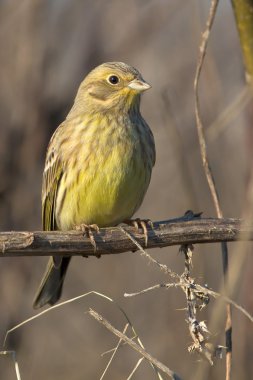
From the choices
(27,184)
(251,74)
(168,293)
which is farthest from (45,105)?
(251,74)

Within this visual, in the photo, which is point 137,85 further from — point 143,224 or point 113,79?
point 143,224

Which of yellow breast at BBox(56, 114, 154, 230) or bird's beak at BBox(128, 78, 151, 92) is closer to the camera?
yellow breast at BBox(56, 114, 154, 230)

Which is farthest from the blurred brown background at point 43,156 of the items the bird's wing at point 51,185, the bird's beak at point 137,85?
the bird's wing at point 51,185

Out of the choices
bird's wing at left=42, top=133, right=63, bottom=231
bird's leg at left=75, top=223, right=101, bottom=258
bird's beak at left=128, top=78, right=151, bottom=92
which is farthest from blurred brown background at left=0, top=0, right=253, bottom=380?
bird's leg at left=75, top=223, right=101, bottom=258

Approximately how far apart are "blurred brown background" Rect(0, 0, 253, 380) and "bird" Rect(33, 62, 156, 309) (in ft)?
1.08

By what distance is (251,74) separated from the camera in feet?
8.98

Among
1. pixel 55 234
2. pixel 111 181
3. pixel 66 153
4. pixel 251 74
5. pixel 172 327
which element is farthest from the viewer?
pixel 172 327

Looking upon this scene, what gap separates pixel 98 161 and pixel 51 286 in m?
0.97

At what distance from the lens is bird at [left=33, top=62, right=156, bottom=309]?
4734 millimetres

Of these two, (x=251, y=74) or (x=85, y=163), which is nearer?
(x=251, y=74)

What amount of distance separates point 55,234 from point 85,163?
3.85 ft

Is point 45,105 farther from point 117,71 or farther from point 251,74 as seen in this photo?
point 251,74

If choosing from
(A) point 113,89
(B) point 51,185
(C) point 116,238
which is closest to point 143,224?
(C) point 116,238

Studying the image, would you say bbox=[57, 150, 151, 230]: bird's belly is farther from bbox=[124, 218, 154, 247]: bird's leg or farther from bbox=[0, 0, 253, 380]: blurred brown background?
bbox=[0, 0, 253, 380]: blurred brown background
